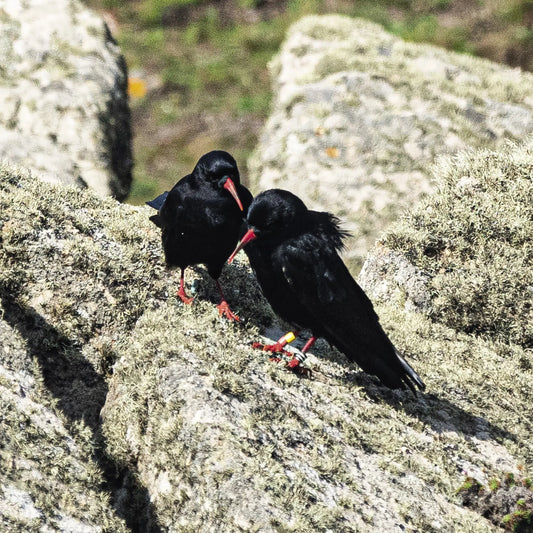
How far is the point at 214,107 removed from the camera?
571 inches

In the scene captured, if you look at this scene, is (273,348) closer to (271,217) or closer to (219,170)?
(271,217)

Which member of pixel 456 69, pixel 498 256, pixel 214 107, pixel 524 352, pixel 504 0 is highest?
pixel 504 0

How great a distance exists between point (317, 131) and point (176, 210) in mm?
5004

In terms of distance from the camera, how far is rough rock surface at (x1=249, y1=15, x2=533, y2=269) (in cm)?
947

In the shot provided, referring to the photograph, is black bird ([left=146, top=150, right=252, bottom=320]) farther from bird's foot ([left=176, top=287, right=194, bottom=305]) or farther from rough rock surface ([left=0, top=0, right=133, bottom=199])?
rough rock surface ([left=0, top=0, right=133, bottom=199])

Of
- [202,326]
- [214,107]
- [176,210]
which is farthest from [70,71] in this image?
[202,326]

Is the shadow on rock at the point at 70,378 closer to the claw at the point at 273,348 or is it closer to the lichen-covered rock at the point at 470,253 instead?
the claw at the point at 273,348

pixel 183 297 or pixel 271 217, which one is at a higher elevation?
pixel 271 217

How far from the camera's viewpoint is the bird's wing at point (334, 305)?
500 centimetres

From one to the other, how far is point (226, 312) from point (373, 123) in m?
5.65

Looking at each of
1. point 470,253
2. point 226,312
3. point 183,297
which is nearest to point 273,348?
point 226,312

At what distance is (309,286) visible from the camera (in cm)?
509

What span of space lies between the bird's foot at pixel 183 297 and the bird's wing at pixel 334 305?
83 centimetres

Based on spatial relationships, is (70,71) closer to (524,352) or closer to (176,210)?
(176,210)
